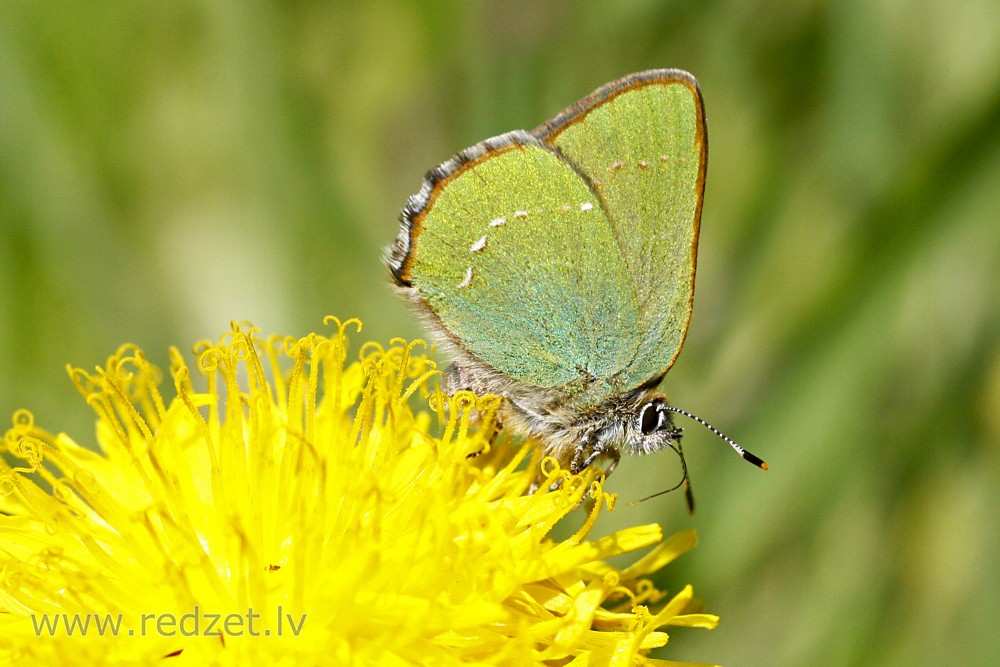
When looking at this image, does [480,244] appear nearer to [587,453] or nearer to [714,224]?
[587,453]

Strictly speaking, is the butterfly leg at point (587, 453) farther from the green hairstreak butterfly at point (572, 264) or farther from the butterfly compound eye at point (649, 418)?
the butterfly compound eye at point (649, 418)

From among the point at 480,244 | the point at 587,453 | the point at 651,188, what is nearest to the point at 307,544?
the point at 587,453

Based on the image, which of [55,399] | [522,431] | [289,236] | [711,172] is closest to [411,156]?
[289,236]

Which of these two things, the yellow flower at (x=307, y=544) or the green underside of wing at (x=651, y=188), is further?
the green underside of wing at (x=651, y=188)

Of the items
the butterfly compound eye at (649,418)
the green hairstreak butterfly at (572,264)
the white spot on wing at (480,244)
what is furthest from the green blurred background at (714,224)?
the white spot on wing at (480,244)

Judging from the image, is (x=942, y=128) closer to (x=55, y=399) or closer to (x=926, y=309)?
(x=926, y=309)

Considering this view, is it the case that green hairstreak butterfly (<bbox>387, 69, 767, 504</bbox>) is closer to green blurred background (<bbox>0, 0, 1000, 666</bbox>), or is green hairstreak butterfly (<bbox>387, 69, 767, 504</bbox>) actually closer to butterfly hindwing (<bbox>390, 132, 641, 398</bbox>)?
butterfly hindwing (<bbox>390, 132, 641, 398</bbox>)
